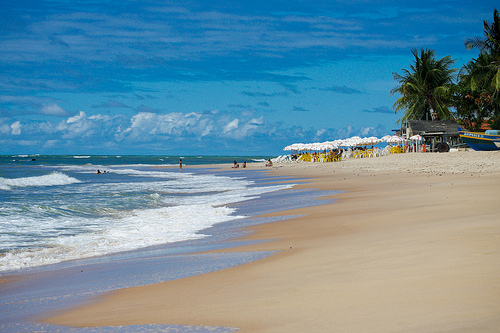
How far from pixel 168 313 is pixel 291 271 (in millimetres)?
1482

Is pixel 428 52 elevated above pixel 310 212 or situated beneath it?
elevated above

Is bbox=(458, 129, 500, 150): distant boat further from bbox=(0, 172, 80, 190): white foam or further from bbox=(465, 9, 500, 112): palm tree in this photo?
bbox=(0, 172, 80, 190): white foam

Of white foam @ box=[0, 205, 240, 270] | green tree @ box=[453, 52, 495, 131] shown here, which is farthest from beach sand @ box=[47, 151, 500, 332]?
green tree @ box=[453, 52, 495, 131]

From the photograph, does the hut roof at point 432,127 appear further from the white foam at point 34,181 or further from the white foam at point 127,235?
the white foam at point 127,235

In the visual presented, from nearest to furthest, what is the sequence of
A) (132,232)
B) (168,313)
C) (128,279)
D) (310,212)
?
(168,313) < (128,279) < (132,232) < (310,212)

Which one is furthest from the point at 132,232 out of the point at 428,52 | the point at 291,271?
the point at 428,52

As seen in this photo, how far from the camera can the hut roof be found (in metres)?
39.3

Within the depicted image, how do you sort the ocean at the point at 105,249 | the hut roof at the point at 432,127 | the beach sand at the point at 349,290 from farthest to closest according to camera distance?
1. the hut roof at the point at 432,127
2. the ocean at the point at 105,249
3. the beach sand at the point at 349,290

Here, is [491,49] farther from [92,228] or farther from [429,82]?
[92,228]

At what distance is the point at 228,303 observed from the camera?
3.54 metres

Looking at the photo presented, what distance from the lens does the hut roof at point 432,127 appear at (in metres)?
39.3

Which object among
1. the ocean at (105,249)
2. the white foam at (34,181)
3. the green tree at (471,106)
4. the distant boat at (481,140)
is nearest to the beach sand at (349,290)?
the ocean at (105,249)

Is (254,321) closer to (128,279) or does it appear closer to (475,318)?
(475,318)

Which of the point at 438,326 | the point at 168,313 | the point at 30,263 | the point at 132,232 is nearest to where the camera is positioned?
the point at 438,326
